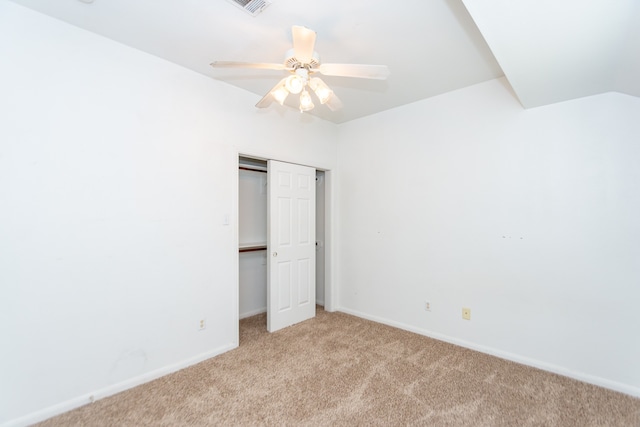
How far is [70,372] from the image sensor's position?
201cm

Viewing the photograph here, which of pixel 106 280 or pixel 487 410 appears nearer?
pixel 487 410

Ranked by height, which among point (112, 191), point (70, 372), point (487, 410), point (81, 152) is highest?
point (81, 152)

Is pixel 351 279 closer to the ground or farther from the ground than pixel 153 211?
closer to the ground

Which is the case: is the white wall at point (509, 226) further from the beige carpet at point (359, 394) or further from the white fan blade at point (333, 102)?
the white fan blade at point (333, 102)

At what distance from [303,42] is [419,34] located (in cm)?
99

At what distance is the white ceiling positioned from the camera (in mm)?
1547

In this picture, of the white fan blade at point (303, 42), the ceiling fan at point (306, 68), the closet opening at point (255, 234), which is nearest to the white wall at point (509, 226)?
the closet opening at point (255, 234)

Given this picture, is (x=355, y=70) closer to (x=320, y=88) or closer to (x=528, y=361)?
(x=320, y=88)

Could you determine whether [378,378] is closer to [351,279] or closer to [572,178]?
[351,279]

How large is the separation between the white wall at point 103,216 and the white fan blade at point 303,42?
1.37 meters

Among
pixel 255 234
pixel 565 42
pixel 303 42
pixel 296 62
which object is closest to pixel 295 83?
pixel 296 62

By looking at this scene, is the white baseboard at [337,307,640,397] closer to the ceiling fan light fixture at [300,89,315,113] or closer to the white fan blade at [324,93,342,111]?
the white fan blade at [324,93,342,111]

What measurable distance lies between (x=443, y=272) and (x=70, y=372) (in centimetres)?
329

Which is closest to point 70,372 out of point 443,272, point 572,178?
point 443,272
